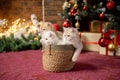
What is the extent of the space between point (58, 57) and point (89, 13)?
0.91 metres

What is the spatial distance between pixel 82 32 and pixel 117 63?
0.64 metres

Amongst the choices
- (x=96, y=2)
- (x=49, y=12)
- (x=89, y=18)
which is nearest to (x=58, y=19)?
(x=49, y=12)

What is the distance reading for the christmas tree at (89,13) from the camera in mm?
1967

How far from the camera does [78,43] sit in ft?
5.59

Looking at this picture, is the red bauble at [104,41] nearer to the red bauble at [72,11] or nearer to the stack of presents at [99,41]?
the stack of presents at [99,41]

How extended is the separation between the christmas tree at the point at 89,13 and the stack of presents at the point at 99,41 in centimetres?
9

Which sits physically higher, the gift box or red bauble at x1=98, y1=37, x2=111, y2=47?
red bauble at x1=98, y1=37, x2=111, y2=47

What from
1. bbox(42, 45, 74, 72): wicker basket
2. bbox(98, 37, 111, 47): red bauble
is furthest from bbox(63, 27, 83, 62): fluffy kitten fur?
bbox(98, 37, 111, 47): red bauble

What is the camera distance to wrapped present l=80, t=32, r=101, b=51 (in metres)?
2.40

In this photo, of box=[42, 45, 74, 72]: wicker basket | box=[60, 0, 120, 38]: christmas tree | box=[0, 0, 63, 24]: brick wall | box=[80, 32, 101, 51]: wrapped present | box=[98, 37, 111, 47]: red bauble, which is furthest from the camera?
box=[0, 0, 63, 24]: brick wall

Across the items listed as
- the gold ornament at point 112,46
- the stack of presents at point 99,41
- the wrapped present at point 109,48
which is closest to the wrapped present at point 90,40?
the stack of presents at point 99,41

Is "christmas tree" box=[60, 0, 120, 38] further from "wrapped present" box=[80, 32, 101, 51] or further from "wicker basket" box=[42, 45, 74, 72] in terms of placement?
"wicker basket" box=[42, 45, 74, 72]

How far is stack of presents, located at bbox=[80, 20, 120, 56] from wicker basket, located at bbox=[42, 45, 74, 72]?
2.10 feet

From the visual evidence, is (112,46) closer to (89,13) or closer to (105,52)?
(105,52)
